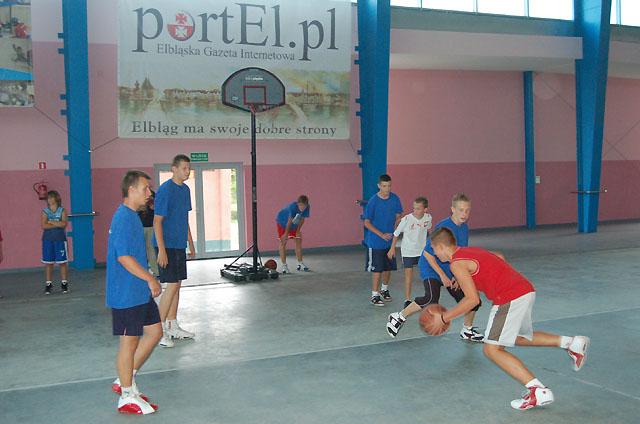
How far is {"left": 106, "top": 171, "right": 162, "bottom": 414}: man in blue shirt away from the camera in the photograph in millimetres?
5148

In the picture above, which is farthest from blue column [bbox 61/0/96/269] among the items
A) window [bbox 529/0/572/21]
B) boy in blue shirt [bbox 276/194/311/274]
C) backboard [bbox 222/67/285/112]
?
window [bbox 529/0/572/21]

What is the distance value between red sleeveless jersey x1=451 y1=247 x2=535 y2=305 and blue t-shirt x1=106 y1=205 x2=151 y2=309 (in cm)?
244

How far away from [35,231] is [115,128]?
2.76 metres

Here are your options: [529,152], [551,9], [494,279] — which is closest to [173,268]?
[494,279]

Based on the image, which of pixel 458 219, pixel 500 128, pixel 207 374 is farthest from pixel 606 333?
pixel 500 128

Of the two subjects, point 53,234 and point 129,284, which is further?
point 53,234

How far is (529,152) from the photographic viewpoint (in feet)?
69.3

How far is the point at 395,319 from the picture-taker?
7355 mm

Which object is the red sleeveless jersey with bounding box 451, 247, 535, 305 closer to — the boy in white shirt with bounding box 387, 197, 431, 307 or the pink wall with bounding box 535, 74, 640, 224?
the boy in white shirt with bounding box 387, 197, 431, 307

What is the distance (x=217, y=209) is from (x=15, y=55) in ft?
17.8

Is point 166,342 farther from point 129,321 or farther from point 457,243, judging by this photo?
point 457,243

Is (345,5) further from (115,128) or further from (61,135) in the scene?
(61,135)

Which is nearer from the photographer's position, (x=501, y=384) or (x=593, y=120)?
(x=501, y=384)

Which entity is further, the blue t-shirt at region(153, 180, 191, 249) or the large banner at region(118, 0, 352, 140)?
the large banner at region(118, 0, 352, 140)
